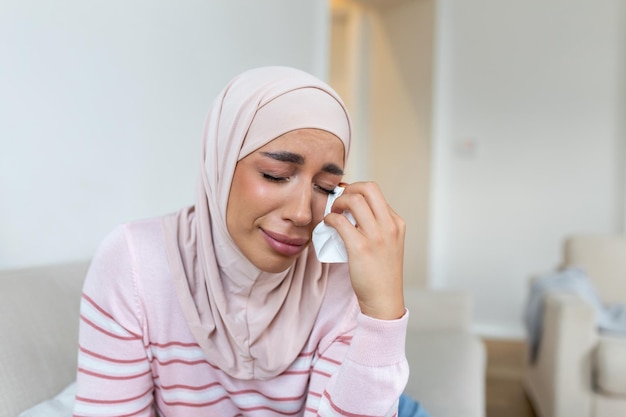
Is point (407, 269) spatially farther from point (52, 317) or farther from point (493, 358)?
point (52, 317)

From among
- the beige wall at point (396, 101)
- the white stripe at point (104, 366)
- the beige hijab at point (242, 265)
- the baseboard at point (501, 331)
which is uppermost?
the beige wall at point (396, 101)

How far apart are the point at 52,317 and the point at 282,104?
2.02 ft

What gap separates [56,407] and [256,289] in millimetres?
365

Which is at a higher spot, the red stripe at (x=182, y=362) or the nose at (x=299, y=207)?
the nose at (x=299, y=207)

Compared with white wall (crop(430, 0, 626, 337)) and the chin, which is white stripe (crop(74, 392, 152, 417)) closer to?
the chin

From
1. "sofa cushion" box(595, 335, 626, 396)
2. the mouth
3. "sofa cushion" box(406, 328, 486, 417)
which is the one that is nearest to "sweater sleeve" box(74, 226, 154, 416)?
the mouth

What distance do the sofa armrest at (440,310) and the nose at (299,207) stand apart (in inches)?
55.6

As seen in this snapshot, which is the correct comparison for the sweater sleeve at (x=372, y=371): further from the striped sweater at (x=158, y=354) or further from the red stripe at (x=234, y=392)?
the red stripe at (x=234, y=392)

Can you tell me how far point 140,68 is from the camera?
1.70 metres

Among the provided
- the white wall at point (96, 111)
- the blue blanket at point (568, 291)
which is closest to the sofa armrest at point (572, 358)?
the blue blanket at point (568, 291)

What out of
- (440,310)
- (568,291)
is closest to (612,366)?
(568,291)

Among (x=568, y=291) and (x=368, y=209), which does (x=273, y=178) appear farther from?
(x=568, y=291)

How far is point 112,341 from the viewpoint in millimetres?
949

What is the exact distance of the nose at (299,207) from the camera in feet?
2.92
